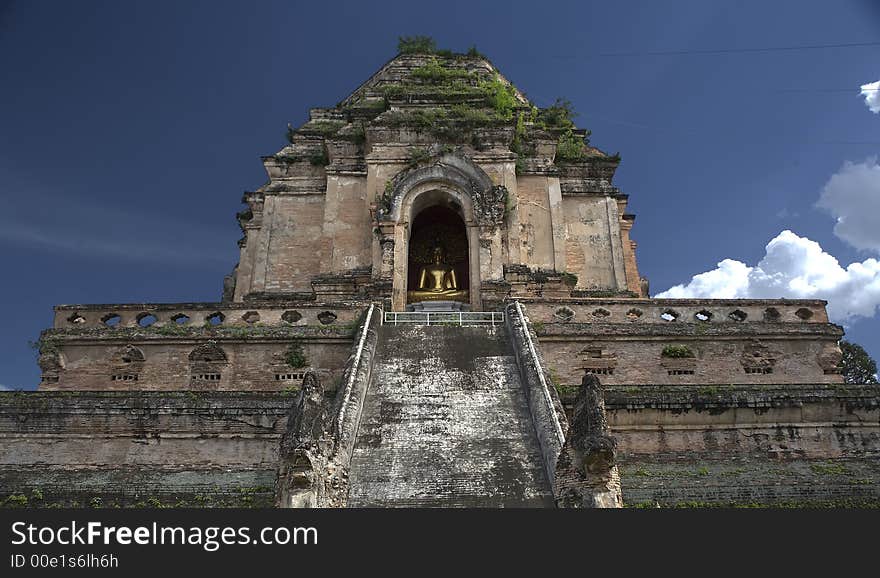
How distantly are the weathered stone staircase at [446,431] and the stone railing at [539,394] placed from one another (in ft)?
0.51

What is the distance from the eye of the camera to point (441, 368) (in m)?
13.8

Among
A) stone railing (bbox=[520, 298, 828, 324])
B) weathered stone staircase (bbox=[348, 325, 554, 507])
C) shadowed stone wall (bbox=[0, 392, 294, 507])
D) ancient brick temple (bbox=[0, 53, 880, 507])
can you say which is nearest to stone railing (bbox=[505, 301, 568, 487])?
ancient brick temple (bbox=[0, 53, 880, 507])

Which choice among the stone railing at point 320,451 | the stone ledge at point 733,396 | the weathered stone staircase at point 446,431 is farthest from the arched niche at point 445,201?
the stone railing at point 320,451

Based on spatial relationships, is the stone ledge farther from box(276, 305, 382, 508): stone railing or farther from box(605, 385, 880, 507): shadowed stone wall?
box(276, 305, 382, 508): stone railing

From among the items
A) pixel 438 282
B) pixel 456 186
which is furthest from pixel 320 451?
pixel 438 282

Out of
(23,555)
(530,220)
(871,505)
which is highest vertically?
(530,220)

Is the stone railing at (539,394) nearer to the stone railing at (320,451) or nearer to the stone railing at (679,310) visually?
the stone railing at (679,310)

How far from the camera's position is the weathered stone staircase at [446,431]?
991 centimetres

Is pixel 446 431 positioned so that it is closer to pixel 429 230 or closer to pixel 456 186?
pixel 456 186

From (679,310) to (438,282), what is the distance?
932 centimetres

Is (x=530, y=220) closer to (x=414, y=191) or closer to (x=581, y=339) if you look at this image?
(x=414, y=191)

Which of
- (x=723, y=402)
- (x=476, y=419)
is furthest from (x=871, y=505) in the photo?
(x=476, y=419)

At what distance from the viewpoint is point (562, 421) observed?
36.6ft

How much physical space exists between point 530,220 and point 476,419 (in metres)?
12.1
